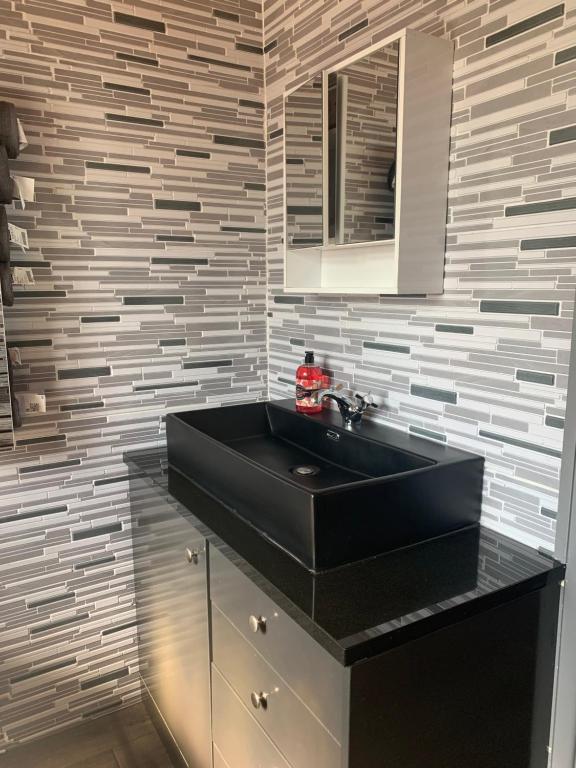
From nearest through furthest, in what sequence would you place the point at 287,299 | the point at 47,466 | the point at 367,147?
the point at 367,147 → the point at 47,466 → the point at 287,299

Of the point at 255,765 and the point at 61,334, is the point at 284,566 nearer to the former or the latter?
the point at 255,765

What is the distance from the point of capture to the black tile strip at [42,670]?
5.86ft

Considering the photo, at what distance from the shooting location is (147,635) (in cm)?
184

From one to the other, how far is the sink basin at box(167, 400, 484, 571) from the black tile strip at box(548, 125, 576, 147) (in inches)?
26.3

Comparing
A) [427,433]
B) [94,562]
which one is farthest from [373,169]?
[94,562]

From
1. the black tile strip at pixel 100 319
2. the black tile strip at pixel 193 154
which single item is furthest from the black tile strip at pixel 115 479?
the black tile strip at pixel 193 154

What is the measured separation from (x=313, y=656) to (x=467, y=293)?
833 mm

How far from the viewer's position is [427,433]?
143cm

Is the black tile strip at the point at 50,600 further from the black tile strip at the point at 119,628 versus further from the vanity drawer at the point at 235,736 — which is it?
the vanity drawer at the point at 235,736

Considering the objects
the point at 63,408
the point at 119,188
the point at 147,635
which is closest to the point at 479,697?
the point at 147,635

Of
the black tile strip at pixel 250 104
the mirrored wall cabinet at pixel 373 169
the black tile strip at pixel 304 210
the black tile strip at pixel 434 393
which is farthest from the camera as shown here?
the black tile strip at pixel 250 104

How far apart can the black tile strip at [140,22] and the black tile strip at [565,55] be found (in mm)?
1225

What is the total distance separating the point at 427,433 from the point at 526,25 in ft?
2.96

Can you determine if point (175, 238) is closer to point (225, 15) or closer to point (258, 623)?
point (225, 15)
